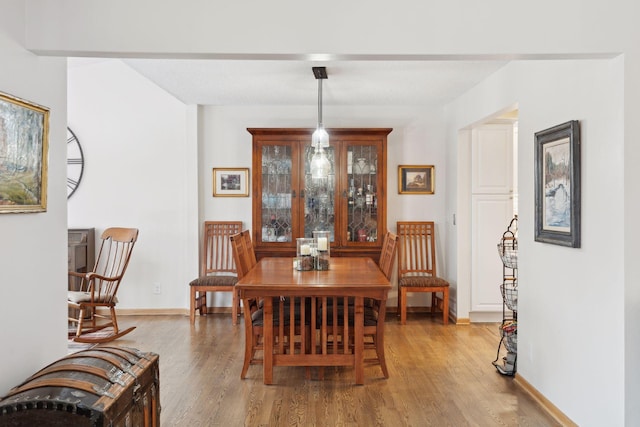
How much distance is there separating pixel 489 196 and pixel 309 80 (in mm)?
2208

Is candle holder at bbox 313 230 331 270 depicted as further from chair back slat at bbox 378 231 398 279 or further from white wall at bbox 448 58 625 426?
white wall at bbox 448 58 625 426

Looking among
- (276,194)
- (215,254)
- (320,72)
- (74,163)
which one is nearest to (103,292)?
(215,254)

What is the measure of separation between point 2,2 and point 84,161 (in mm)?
3677

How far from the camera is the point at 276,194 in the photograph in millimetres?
5227

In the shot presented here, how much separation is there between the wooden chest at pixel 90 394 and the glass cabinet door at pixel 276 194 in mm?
2993

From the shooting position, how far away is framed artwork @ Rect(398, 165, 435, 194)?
5.55 metres

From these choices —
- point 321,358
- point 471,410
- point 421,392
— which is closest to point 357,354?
point 321,358

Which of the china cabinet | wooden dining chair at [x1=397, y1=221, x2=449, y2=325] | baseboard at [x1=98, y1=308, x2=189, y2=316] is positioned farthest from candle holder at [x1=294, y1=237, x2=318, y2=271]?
baseboard at [x1=98, y1=308, x2=189, y2=316]

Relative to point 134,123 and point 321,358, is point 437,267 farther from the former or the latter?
point 134,123

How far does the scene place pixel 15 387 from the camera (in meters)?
1.98

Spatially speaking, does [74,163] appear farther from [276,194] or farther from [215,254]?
[276,194]

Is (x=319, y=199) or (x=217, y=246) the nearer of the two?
(x=319, y=199)

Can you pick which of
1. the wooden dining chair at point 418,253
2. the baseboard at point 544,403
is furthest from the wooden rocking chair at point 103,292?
the baseboard at point 544,403

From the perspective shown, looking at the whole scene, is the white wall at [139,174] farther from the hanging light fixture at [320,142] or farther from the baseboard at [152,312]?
the hanging light fixture at [320,142]
